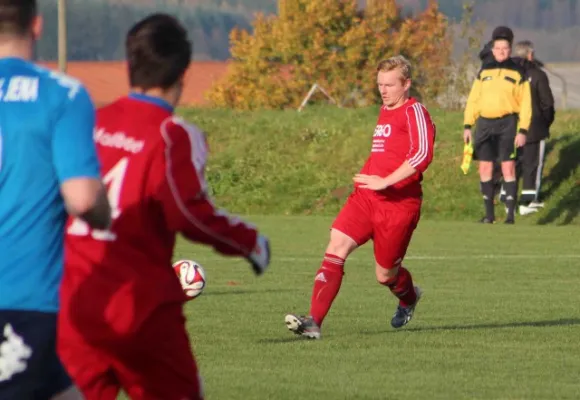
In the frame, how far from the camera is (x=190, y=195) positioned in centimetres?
509

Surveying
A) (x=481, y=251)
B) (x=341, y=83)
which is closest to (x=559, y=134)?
(x=481, y=251)

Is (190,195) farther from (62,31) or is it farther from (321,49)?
(321,49)

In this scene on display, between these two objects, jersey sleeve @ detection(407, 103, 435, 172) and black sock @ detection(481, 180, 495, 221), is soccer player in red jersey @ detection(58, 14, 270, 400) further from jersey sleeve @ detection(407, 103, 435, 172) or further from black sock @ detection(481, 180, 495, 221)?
black sock @ detection(481, 180, 495, 221)

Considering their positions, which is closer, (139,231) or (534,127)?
(139,231)

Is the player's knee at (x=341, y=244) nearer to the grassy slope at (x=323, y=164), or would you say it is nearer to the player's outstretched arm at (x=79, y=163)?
the player's outstretched arm at (x=79, y=163)

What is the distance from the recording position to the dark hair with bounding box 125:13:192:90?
17.3 ft

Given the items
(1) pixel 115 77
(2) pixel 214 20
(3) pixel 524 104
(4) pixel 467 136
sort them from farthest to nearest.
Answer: (1) pixel 115 77 → (2) pixel 214 20 → (3) pixel 524 104 → (4) pixel 467 136

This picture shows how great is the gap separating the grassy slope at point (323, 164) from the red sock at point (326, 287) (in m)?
13.2

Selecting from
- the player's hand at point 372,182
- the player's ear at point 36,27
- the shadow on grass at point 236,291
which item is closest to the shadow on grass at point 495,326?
the player's hand at point 372,182

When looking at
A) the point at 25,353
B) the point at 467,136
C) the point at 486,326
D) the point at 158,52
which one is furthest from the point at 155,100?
the point at 467,136

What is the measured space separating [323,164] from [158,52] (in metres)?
22.3

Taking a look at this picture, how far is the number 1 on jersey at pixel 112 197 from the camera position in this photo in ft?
16.8

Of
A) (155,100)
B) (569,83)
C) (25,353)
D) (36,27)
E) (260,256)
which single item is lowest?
(569,83)

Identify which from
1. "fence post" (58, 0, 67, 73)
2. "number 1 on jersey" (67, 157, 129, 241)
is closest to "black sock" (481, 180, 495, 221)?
"fence post" (58, 0, 67, 73)
